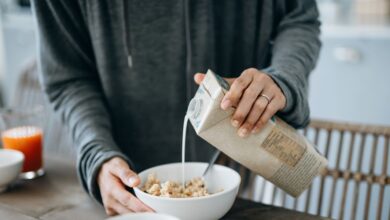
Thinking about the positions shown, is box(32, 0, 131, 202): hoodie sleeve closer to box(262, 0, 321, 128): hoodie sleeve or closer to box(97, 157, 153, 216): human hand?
box(97, 157, 153, 216): human hand

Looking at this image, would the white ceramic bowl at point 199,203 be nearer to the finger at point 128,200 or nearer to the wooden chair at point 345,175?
the finger at point 128,200

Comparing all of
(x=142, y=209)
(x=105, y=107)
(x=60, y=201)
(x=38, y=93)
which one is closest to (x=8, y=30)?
(x=38, y=93)

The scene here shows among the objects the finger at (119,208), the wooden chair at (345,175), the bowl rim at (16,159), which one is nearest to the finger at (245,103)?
the finger at (119,208)

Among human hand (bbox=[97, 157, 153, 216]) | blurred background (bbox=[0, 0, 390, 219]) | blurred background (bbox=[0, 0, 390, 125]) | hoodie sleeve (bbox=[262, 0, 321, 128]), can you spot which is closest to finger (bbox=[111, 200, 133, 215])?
human hand (bbox=[97, 157, 153, 216])

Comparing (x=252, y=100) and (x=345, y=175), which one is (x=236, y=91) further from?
(x=345, y=175)

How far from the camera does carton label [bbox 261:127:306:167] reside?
0.80 meters

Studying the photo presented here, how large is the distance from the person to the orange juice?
0.27 feet

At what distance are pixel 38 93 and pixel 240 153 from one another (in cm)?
114

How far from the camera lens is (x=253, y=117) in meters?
0.77

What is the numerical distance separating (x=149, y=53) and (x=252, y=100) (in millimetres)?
458

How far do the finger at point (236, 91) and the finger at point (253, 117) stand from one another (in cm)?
3

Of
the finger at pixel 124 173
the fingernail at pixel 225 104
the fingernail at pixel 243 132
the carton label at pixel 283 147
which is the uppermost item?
the fingernail at pixel 225 104

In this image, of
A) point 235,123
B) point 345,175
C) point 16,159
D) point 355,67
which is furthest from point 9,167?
point 355,67

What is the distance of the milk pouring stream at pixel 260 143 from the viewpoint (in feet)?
2.48
